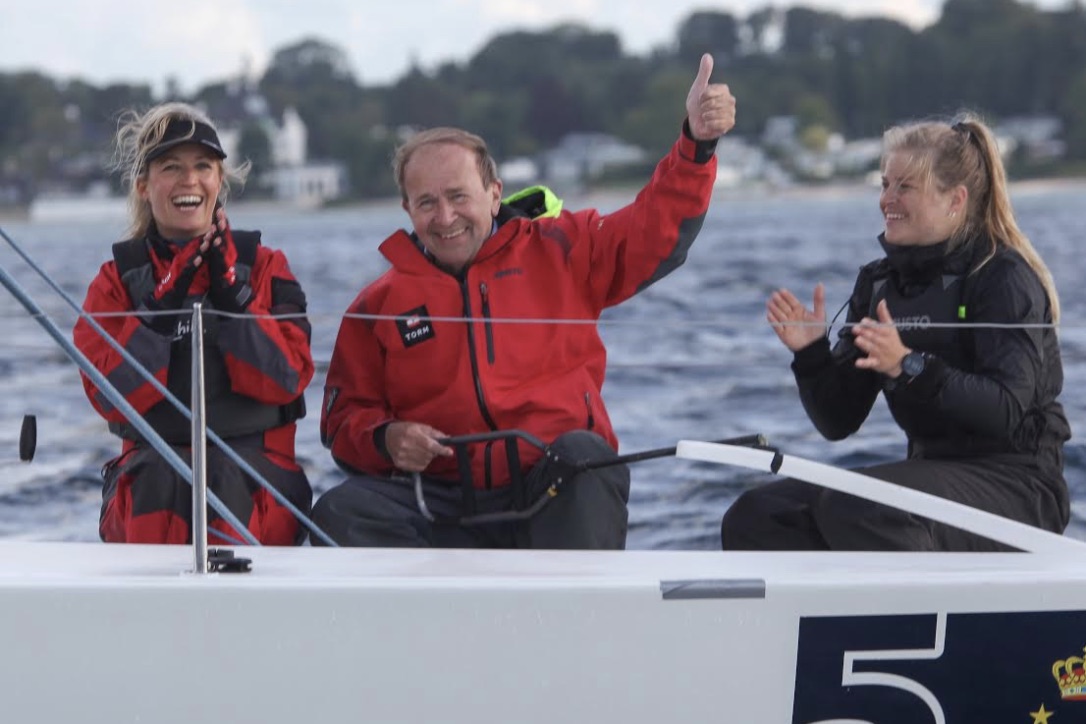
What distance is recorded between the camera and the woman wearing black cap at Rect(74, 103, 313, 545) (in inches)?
112

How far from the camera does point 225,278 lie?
2.85m

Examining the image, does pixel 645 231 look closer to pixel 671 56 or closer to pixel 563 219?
pixel 563 219

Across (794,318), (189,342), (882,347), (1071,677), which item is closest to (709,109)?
(794,318)

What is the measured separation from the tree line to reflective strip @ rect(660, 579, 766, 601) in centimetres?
5122

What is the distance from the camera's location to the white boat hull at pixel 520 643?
2299 mm

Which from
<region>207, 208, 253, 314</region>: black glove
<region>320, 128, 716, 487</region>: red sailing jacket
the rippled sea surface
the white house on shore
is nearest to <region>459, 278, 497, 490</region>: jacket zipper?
<region>320, 128, 716, 487</region>: red sailing jacket

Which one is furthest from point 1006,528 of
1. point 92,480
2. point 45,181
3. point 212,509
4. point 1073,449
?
point 45,181

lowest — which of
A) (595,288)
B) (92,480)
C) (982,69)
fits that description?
(92,480)

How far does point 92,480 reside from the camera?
5.05m

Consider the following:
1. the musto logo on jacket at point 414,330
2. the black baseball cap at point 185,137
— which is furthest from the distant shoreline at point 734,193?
the musto logo on jacket at point 414,330

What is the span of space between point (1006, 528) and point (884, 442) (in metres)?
2.72

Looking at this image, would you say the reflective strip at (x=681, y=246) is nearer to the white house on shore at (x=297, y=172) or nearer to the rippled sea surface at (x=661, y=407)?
the rippled sea surface at (x=661, y=407)

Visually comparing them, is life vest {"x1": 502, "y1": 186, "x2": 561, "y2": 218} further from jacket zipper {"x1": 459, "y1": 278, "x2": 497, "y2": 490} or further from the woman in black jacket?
the woman in black jacket

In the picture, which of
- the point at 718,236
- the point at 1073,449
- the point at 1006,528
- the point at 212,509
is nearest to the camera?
the point at 1006,528
